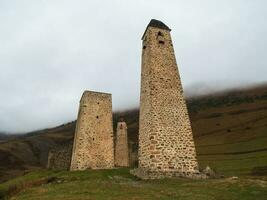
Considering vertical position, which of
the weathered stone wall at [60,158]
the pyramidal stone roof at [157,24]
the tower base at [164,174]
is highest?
the pyramidal stone roof at [157,24]

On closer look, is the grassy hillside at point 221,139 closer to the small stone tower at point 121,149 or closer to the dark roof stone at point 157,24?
the small stone tower at point 121,149

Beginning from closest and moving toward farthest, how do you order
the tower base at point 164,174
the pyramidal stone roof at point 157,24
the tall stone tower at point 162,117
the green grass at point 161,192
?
the green grass at point 161,192 < the tower base at point 164,174 < the tall stone tower at point 162,117 < the pyramidal stone roof at point 157,24

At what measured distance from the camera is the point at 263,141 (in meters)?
67.4

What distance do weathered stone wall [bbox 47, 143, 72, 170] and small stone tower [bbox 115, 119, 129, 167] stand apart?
20.9ft

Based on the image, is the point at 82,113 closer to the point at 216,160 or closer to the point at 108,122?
the point at 108,122

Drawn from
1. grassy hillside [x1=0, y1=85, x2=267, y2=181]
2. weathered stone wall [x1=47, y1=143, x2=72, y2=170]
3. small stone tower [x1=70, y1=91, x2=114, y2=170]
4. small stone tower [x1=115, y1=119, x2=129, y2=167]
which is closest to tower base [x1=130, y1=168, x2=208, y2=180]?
small stone tower [x1=70, y1=91, x2=114, y2=170]

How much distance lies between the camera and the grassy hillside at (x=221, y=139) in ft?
192

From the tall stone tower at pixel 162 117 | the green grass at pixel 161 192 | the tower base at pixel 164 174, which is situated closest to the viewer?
the green grass at pixel 161 192

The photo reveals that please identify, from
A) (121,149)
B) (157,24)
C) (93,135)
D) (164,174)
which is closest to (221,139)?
(121,149)

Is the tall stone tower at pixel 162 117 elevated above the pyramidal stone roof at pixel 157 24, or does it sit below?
below

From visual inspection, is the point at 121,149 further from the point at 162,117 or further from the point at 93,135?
the point at 162,117

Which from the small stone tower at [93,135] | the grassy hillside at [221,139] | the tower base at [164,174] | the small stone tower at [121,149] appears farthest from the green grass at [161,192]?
the grassy hillside at [221,139]

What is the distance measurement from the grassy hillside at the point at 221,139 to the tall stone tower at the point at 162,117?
26207 mm

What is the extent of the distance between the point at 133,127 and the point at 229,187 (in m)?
110
